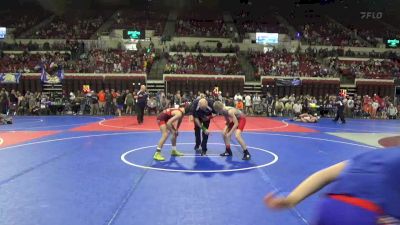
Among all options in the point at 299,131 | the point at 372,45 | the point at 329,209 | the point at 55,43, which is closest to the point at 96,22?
the point at 55,43

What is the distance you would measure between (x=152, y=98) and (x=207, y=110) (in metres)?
13.5

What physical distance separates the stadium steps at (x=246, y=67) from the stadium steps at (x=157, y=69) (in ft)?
20.5

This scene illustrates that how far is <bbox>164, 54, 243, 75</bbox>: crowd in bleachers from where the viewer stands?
28328mm

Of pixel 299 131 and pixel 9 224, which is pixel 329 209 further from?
pixel 299 131

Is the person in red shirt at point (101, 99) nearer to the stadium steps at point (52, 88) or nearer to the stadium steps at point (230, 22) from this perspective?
the stadium steps at point (52, 88)

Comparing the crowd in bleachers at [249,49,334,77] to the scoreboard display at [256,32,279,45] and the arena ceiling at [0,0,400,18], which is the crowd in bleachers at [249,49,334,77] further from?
the arena ceiling at [0,0,400,18]

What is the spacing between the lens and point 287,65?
29.8 meters

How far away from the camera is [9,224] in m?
4.46

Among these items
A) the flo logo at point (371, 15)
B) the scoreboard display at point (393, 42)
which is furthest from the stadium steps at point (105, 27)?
the flo logo at point (371, 15)

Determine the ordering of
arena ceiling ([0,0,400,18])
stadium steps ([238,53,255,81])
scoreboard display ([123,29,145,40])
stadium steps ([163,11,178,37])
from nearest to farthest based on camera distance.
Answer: stadium steps ([238,53,255,81]), scoreboard display ([123,29,145,40]), stadium steps ([163,11,178,37]), arena ceiling ([0,0,400,18])

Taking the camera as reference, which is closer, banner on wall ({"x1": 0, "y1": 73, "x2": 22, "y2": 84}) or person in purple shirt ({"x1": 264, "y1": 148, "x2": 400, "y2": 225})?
person in purple shirt ({"x1": 264, "y1": 148, "x2": 400, "y2": 225})

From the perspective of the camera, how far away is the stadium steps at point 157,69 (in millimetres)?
28469

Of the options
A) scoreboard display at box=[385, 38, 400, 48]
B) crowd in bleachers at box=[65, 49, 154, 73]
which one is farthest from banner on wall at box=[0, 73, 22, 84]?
scoreboard display at box=[385, 38, 400, 48]

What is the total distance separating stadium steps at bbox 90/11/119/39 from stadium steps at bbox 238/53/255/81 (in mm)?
12326
